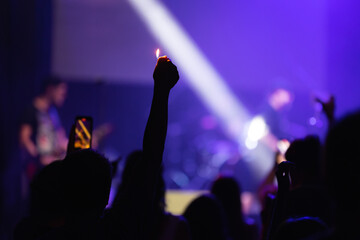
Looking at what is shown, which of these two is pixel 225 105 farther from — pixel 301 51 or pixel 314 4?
pixel 314 4

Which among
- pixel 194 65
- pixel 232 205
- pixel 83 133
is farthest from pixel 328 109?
pixel 194 65

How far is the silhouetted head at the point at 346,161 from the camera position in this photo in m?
0.89

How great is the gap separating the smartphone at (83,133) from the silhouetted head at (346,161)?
1.18m

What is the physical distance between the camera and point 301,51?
9.13 meters

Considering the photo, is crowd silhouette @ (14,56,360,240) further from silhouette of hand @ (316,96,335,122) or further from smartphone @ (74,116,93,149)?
silhouette of hand @ (316,96,335,122)

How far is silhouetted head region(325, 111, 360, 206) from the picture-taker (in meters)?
0.89

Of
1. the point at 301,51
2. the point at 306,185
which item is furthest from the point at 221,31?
the point at 306,185

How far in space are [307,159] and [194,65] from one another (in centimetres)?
717

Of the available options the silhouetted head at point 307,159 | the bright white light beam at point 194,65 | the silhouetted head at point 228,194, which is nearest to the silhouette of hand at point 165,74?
the silhouetted head at point 307,159

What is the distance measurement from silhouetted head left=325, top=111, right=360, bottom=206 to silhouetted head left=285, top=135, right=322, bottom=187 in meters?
1.21

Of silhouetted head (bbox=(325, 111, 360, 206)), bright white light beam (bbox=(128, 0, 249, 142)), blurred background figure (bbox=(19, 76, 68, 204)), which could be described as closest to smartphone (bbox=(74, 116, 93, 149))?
silhouetted head (bbox=(325, 111, 360, 206))

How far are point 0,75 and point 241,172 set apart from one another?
14.1 feet

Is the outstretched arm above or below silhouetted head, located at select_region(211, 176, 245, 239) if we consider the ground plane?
above

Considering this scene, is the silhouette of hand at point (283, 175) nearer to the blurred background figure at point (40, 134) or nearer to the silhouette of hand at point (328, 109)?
the silhouette of hand at point (328, 109)
